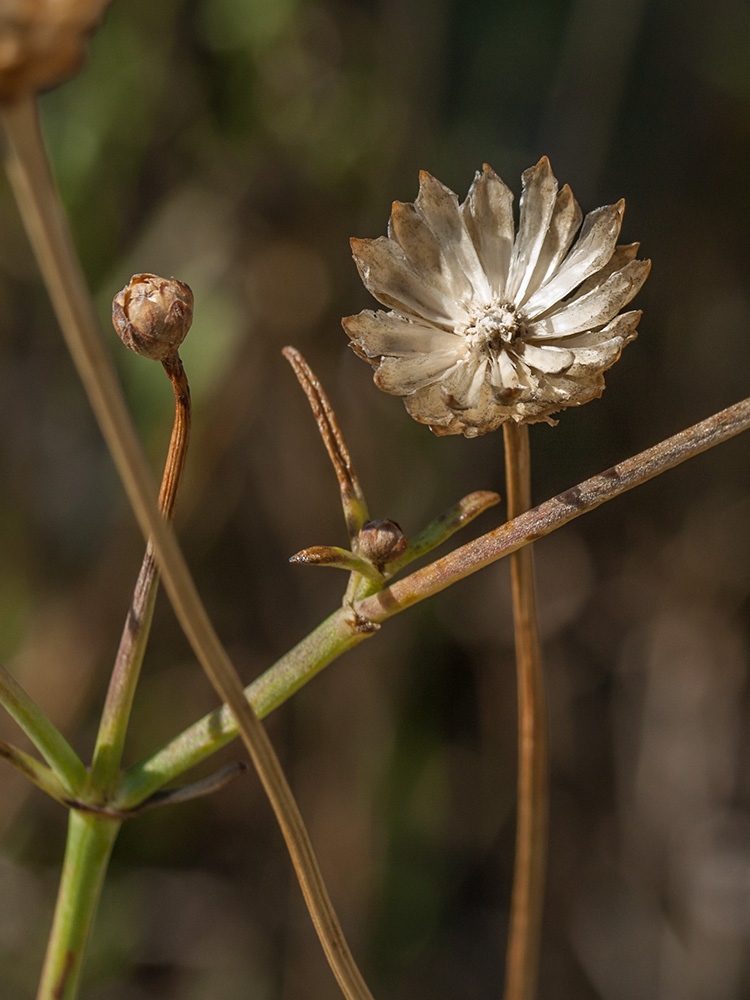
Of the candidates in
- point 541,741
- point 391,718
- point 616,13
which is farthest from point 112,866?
point 616,13

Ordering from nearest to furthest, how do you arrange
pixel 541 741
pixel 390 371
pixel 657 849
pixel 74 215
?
pixel 390 371, pixel 541 741, pixel 74 215, pixel 657 849

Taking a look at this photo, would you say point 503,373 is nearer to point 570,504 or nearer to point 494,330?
point 494,330

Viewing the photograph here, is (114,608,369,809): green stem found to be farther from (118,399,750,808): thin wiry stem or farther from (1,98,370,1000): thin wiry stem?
(1,98,370,1000): thin wiry stem

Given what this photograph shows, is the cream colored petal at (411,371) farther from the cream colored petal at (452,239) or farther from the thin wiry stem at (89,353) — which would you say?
the thin wiry stem at (89,353)

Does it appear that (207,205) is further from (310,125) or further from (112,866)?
(112,866)

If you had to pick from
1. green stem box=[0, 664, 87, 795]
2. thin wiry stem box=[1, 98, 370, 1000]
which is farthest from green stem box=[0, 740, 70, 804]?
thin wiry stem box=[1, 98, 370, 1000]

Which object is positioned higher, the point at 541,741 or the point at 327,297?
the point at 327,297
